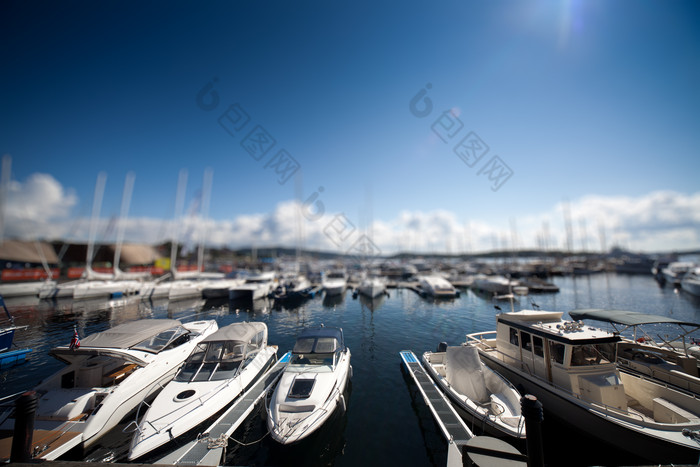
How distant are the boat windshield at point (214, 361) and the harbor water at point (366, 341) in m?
2.13

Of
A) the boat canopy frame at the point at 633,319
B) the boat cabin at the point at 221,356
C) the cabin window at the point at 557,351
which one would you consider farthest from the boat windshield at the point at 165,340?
the boat canopy frame at the point at 633,319

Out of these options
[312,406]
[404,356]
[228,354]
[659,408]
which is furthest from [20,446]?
[659,408]

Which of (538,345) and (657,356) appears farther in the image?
(657,356)

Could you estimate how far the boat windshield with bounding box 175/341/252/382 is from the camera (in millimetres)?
10186

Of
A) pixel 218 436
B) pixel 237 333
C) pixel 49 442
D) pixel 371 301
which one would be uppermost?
pixel 237 333

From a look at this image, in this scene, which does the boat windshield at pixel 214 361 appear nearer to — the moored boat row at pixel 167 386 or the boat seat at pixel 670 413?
the moored boat row at pixel 167 386

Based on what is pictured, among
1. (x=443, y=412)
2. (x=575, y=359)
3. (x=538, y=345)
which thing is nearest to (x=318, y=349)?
(x=443, y=412)

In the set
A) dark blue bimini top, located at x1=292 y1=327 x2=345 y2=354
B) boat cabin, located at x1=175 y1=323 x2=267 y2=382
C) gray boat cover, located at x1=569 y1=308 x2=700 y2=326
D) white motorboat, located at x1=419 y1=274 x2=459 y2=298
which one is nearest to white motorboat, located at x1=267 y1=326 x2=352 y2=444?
dark blue bimini top, located at x1=292 y1=327 x2=345 y2=354

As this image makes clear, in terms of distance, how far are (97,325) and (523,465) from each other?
33058 mm

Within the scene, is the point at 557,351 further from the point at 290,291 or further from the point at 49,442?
the point at 290,291

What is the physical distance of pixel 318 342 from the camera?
37.6 feet

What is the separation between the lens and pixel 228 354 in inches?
452

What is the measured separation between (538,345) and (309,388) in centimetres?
921

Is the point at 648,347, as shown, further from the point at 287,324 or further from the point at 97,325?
the point at 97,325
